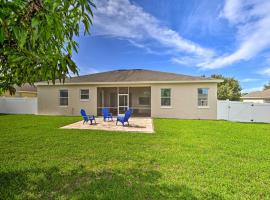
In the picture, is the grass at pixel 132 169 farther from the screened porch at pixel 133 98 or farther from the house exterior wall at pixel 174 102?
the screened porch at pixel 133 98

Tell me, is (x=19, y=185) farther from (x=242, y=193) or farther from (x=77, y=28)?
(x=242, y=193)

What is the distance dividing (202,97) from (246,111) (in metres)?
3.63

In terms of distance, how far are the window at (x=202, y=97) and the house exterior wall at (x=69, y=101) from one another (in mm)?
9812

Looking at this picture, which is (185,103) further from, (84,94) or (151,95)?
(84,94)

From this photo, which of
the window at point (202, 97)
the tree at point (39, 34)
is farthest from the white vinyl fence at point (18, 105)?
the tree at point (39, 34)

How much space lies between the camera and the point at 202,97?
58.6ft

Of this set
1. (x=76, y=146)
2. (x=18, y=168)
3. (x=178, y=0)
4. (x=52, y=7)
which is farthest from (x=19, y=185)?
(x=178, y=0)

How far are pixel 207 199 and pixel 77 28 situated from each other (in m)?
3.61

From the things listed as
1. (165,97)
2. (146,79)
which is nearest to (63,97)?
(146,79)

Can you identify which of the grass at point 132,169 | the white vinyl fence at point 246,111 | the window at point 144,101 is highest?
the window at point 144,101

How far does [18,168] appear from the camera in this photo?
5.17 meters

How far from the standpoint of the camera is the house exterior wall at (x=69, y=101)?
19.8 m

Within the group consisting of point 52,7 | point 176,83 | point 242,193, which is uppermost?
point 176,83

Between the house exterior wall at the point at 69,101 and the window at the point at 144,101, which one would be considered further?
the window at the point at 144,101
